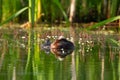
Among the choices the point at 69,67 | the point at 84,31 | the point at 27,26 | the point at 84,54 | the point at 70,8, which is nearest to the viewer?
the point at 69,67

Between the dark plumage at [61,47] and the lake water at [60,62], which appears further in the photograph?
the dark plumage at [61,47]

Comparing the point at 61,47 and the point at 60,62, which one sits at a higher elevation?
the point at 61,47

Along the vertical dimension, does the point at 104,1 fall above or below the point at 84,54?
above

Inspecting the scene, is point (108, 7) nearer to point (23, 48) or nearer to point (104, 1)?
point (104, 1)

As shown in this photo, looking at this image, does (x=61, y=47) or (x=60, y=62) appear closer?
(x=60, y=62)

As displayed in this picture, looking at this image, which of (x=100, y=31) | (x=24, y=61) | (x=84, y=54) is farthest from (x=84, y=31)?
(x=24, y=61)

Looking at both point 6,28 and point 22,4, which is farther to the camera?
point 22,4

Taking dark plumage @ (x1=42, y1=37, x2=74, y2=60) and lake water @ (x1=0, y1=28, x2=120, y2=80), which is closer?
lake water @ (x1=0, y1=28, x2=120, y2=80)

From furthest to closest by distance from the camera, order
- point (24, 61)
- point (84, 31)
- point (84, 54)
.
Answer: point (84, 31)
point (84, 54)
point (24, 61)
